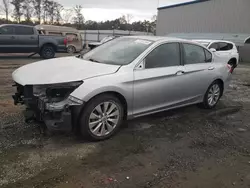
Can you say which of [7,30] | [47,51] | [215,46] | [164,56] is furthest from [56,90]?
[47,51]

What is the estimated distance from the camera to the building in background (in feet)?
91.9

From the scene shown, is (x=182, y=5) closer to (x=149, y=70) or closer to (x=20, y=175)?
(x=149, y=70)

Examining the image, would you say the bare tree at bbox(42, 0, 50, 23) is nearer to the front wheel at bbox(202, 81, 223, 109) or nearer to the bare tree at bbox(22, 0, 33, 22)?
the bare tree at bbox(22, 0, 33, 22)

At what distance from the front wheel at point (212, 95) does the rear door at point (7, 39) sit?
11625 millimetres

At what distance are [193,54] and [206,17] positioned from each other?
92.4 feet

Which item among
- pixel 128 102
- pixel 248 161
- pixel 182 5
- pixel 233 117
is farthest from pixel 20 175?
pixel 182 5

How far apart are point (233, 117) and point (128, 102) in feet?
8.96

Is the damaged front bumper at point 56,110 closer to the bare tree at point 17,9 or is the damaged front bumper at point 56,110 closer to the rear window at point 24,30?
the rear window at point 24,30

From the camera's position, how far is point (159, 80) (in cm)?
507

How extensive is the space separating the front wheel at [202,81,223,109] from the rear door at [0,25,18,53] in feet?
38.1

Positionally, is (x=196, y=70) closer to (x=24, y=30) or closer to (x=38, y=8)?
(x=24, y=30)

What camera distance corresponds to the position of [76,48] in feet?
71.3

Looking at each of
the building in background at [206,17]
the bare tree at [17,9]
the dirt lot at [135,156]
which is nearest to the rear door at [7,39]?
the dirt lot at [135,156]

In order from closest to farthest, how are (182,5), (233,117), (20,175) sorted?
(20,175), (233,117), (182,5)
